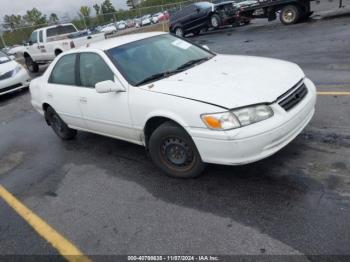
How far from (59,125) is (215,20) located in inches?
570

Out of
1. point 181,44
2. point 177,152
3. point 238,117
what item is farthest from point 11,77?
point 238,117

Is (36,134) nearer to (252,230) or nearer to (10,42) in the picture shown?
(252,230)

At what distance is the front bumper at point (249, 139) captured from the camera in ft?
11.1

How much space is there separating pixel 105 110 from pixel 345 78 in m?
4.51

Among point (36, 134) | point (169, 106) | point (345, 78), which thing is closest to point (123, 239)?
point (169, 106)

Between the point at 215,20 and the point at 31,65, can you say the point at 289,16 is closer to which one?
the point at 215,20

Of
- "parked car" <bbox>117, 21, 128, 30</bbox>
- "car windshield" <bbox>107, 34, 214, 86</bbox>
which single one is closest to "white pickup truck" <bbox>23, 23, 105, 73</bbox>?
"car windshield" <bbox>107, 34, 214, 86</bbox>

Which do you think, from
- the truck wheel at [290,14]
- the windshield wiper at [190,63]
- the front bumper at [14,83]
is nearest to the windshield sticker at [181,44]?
the windshield wiper at [190,63]

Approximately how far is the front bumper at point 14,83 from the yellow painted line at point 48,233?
7344mm

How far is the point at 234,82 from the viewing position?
3768 mm

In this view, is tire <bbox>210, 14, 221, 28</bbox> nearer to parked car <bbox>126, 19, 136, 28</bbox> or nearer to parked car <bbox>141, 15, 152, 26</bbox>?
parked car <bbox>141, 15, 152, 26</bbox>

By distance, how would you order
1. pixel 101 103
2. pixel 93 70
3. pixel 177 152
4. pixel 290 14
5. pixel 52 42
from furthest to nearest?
pixel 290 14, pixel 52 42, pixel 93 70, pixel 101 103, pixel 177 152

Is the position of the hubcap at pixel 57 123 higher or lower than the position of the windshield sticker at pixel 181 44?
lower

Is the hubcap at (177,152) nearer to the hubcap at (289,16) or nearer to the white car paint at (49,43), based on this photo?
the white car paint at (49,43)
